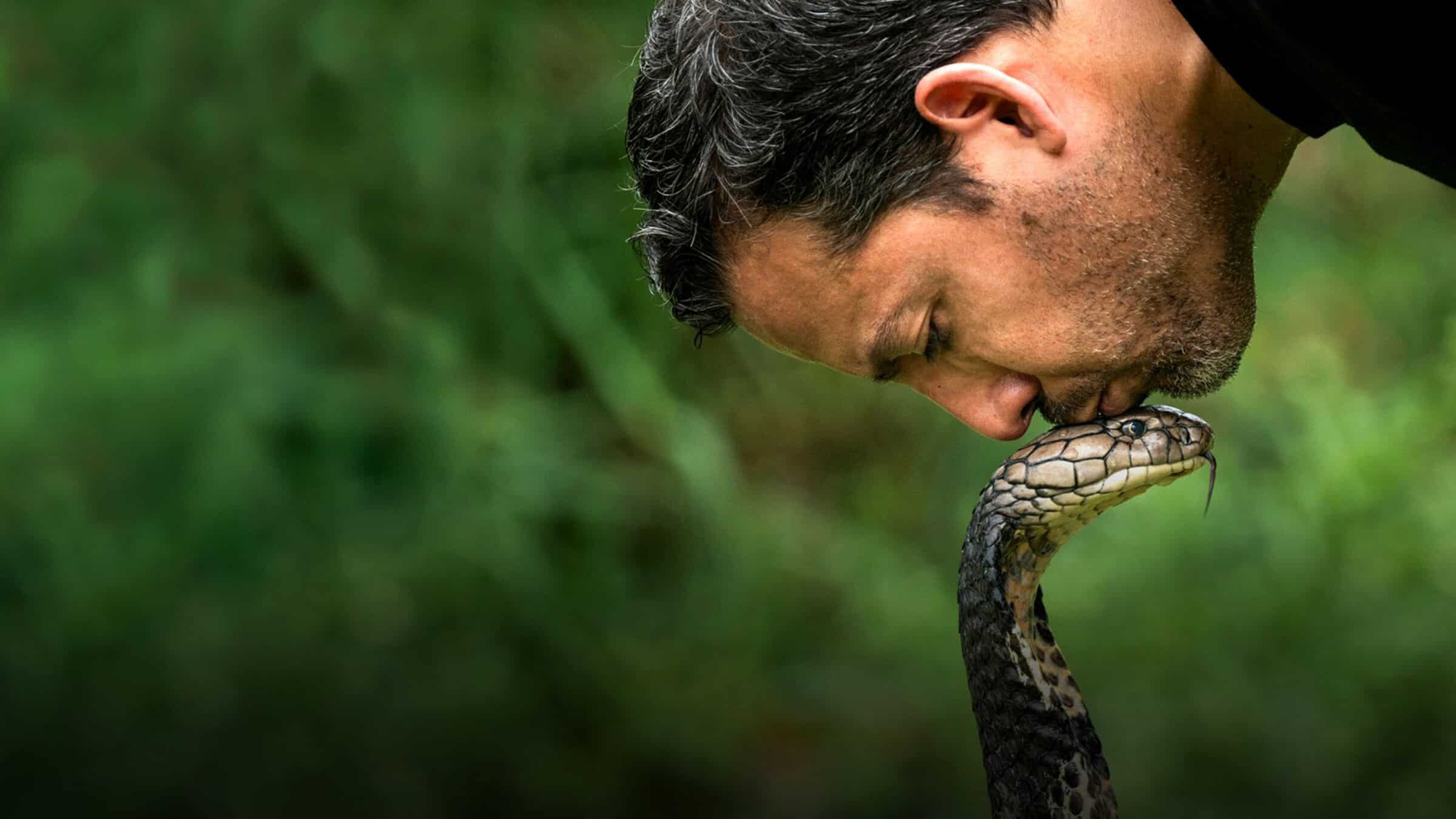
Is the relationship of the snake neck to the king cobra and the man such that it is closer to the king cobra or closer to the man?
the king cobra

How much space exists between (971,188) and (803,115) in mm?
275

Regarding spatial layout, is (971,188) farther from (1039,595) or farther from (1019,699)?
(1019,699)

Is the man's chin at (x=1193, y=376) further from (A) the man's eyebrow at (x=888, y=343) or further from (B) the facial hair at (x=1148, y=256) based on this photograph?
(A) the man's eyebrow at (x=888, y=343)

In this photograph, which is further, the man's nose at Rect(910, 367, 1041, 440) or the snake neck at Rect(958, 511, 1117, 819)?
the man's nose at Rect(910, 367, 1041, 440)

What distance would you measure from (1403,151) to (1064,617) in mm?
3275

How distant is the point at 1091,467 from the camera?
2508mm

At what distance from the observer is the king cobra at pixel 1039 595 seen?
95.3 inches

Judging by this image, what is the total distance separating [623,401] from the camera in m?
5.62

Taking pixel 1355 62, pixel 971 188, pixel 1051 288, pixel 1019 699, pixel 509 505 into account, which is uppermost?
pixel 1355 62

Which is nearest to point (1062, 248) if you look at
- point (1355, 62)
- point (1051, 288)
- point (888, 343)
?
point (1051, 288)

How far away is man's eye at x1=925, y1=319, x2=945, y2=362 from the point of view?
2727mm

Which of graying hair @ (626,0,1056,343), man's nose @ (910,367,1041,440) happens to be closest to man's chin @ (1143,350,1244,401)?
man's nose @ (910,367,1041,440)

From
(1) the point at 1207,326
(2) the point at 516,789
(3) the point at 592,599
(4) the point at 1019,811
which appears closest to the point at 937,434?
(3) the point at 592,599

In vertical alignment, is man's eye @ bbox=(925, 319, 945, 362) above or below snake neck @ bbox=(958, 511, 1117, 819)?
above
